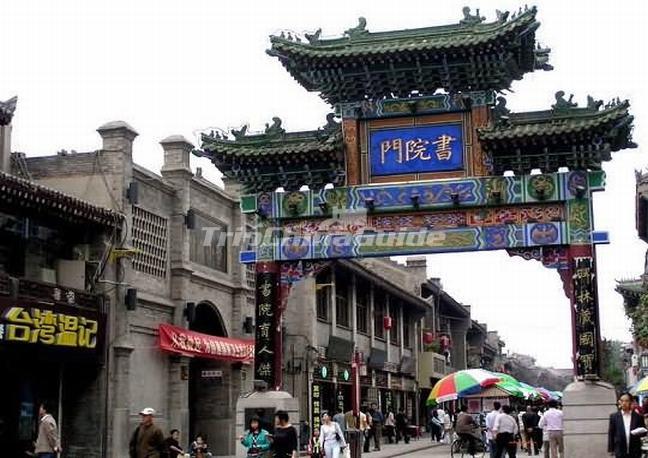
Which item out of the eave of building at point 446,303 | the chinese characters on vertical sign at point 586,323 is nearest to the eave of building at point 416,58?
the chinese characters on vertical sign at point 586,323

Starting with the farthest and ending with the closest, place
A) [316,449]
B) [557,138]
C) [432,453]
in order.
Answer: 1. [432,453]
2. [316,449]
3. [557,138]

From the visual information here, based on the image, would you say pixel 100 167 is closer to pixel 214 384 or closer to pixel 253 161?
pixel 253 161

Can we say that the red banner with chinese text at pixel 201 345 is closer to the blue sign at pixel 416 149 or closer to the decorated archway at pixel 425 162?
the decorated archway at pixel 425 162

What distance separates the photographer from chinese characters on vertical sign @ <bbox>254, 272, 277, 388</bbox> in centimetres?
2297

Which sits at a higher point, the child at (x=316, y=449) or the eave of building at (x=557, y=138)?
the eave of building at (x=557, y=138)

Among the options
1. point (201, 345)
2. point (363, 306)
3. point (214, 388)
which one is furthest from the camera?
point (363, 306)

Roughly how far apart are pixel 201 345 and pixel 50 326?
676 centimetres

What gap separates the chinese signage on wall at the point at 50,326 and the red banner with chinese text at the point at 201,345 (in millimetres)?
2979

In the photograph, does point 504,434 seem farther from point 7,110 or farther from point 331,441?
point 7,110

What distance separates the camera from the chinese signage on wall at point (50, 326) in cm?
2127

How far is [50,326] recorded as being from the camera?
2253 cm

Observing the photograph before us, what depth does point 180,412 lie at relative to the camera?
28.2m

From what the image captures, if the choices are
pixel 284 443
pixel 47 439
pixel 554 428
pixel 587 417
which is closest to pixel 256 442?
pixel 284 443

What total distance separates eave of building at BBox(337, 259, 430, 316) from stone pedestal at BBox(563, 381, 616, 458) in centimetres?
1260
